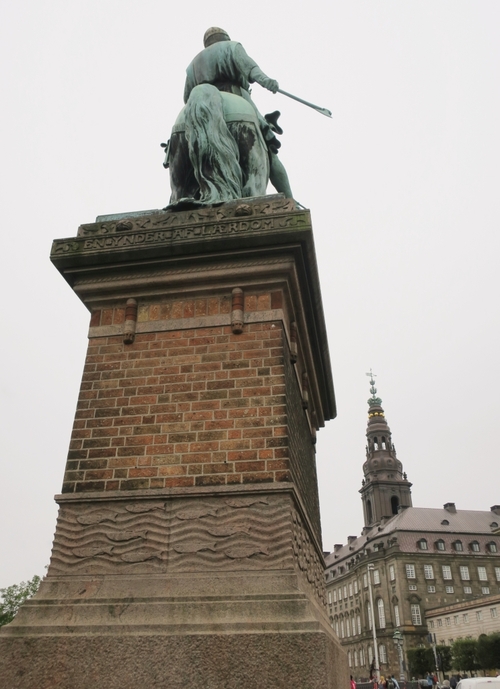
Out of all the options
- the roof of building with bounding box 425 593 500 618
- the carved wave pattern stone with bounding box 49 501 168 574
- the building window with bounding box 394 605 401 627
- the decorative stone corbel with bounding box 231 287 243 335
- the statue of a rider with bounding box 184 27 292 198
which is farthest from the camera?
the building window with bounding box 394 605 401 627

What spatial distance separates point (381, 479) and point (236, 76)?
110 m

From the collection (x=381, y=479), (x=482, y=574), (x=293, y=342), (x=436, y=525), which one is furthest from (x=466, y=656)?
(x=381, y=479)

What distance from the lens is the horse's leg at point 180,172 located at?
23.2ft

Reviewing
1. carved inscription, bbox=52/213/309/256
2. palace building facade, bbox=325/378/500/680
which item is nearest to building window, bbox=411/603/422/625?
palace building facade, bbox=325/378/500/680

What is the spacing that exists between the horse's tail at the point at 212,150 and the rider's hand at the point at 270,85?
2.42 ft

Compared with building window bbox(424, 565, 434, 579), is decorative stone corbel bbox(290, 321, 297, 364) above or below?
below

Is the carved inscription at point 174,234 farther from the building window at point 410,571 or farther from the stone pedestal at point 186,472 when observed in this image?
the building window at point 410,571

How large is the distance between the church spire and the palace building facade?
782cm

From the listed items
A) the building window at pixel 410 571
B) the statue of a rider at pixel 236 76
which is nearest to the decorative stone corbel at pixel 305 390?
the statue of a rider at pixel 236 76

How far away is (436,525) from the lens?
9012 centimetres

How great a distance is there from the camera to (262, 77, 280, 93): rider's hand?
7332mm

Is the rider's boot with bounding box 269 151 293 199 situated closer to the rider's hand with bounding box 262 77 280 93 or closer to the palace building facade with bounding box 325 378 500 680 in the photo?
the rider's hand with bounding box 262 77 280 93

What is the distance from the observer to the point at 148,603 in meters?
4.24

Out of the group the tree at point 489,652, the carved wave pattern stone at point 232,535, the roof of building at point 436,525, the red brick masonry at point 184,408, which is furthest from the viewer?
the roof of building at point 436,525
